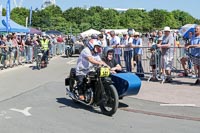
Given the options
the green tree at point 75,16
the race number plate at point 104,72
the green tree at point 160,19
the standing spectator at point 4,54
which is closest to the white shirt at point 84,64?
the race number plate at point 104,72

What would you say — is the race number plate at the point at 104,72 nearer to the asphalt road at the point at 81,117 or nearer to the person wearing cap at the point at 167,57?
the asphalt road at the point at 81,117

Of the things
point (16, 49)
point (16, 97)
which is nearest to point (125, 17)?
point (16, 49)

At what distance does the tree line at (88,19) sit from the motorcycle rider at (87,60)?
7285cm

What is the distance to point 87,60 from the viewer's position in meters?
9.16

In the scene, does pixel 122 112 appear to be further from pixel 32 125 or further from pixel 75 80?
pixel 32 125

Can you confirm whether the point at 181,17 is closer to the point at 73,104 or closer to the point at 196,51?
the point at 196,51

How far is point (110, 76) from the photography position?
8.98 metres

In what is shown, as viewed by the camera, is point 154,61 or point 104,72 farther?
point 154,61

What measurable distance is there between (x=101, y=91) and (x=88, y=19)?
87.6 meters

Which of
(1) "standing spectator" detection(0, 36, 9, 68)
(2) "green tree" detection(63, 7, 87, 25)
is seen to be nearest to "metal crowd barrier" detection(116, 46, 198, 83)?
(1) "standing spectator" detection(0, 36, 9, 68)

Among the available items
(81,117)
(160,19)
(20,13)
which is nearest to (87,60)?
(81,117)

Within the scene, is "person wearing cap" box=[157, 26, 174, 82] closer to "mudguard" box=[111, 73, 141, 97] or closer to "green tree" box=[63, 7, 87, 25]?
"mudguard" box=[111, 73, 141, 97]

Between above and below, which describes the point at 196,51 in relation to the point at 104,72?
above

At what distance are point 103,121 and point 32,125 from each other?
1.39m
